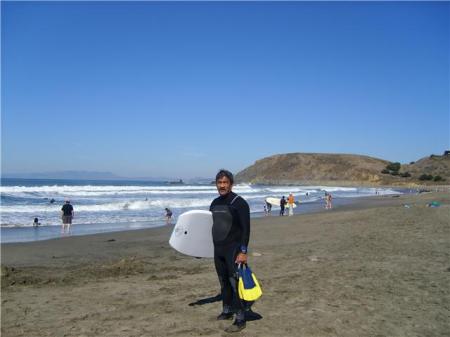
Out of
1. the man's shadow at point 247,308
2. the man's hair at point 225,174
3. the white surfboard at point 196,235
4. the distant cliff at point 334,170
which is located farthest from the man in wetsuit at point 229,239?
the distant cliff at point 334,170

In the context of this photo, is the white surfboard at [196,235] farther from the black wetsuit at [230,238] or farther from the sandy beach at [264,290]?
the sandy beach at [264,290]

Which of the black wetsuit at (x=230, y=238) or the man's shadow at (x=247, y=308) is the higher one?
the black wetsuit at (x=230, y=238)

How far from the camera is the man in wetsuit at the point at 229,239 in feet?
15.7

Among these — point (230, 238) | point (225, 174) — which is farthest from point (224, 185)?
point (230, 238)

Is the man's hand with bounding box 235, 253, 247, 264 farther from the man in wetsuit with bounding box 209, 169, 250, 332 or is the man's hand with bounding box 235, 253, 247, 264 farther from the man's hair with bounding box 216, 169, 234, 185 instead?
the man's hair with bounding box 216, 169, 234, 185

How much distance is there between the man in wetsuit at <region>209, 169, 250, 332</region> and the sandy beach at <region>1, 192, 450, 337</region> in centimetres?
25

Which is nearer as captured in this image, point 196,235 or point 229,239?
point 229,239

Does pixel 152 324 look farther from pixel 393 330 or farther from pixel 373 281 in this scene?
pixel 373 281

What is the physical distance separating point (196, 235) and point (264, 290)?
5.02ft

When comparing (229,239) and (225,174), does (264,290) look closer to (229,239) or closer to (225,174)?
(229,239)

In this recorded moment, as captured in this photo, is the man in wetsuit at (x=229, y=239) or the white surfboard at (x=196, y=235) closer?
the man in wetsuit at (x=229, y=239)

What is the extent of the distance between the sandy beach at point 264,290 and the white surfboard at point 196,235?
0.73 m

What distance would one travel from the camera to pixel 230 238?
16.0 feet

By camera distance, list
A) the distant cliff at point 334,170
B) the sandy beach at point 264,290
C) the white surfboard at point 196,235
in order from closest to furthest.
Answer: the sandy beach at point 264,290 < the white surfboard at point 196,235 < the distant cliff at point 334,170
